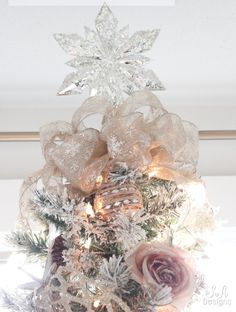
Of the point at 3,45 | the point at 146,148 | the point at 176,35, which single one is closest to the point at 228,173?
the point at 176,35

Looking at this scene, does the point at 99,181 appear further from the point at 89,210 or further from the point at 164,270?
the point at 164,270

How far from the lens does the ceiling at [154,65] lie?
127 cm

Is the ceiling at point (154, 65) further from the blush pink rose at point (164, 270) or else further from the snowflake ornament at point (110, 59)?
the blush pink rose at point (164, 270)

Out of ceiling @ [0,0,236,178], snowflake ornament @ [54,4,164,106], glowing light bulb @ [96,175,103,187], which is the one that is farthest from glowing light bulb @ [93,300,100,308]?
ceiling @ [0,0,236,178]

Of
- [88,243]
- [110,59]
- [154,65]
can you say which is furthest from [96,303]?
[154,65]

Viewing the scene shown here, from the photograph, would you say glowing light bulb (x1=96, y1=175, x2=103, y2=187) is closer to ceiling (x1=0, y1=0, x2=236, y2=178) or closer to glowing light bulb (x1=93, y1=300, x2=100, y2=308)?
glowing light bulb (x1=93, y1=300, x2=100, y2=308)

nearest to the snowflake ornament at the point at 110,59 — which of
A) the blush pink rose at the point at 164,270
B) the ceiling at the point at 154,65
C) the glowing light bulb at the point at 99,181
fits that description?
the glowing light bulb at the point at 99,181

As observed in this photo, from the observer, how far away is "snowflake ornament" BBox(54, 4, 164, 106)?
803 millimetres

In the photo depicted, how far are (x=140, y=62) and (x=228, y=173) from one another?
83 centimetres

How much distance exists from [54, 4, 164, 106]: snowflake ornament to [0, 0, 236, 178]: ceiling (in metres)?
0.47

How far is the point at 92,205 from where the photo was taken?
71 cm

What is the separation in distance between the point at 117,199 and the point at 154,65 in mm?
867

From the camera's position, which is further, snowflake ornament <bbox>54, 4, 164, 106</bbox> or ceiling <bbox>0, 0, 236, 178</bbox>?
ceiling <bbox>0, 0, 236, 178</bbox>

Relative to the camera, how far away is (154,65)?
1.47 m
